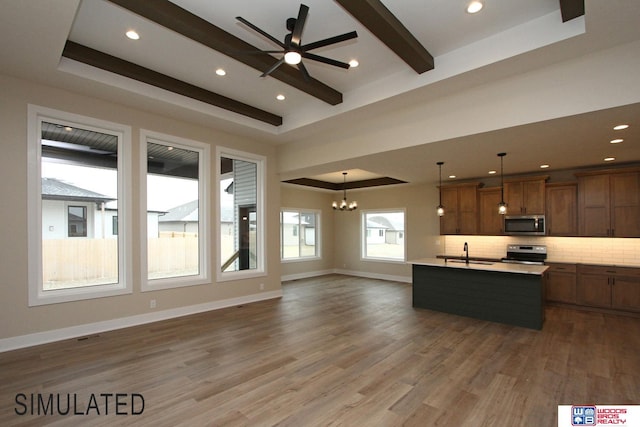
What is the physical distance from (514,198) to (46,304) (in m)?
8.17

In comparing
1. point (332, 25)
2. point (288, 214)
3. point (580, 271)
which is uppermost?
point (332, 25)

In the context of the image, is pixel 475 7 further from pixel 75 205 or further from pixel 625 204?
pixel 75 205

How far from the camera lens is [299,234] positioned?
32.0ft

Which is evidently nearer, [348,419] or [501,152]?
[348,419]

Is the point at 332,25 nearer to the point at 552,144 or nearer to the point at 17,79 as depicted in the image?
the point at 552,144

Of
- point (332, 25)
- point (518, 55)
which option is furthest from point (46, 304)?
point (518, 55)

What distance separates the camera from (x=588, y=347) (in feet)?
12.7

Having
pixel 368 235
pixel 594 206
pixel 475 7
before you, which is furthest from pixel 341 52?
pixel 368 235

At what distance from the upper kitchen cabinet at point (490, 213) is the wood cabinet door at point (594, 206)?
136 cm

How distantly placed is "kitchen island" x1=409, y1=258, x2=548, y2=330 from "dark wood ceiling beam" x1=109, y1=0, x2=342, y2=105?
3840 millimetres

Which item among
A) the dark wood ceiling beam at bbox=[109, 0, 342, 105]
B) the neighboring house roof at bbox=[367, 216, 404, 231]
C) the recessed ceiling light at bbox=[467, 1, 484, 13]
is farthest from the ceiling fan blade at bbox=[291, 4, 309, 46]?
the neighboring house roof at bbox=[367, 216, 404, 231]

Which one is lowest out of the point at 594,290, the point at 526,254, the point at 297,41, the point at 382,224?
the point at 594,290

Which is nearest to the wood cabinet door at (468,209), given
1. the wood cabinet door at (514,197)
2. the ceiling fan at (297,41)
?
the wood cabinet door at (514,197)

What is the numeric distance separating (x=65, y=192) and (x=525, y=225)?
26.6ft
